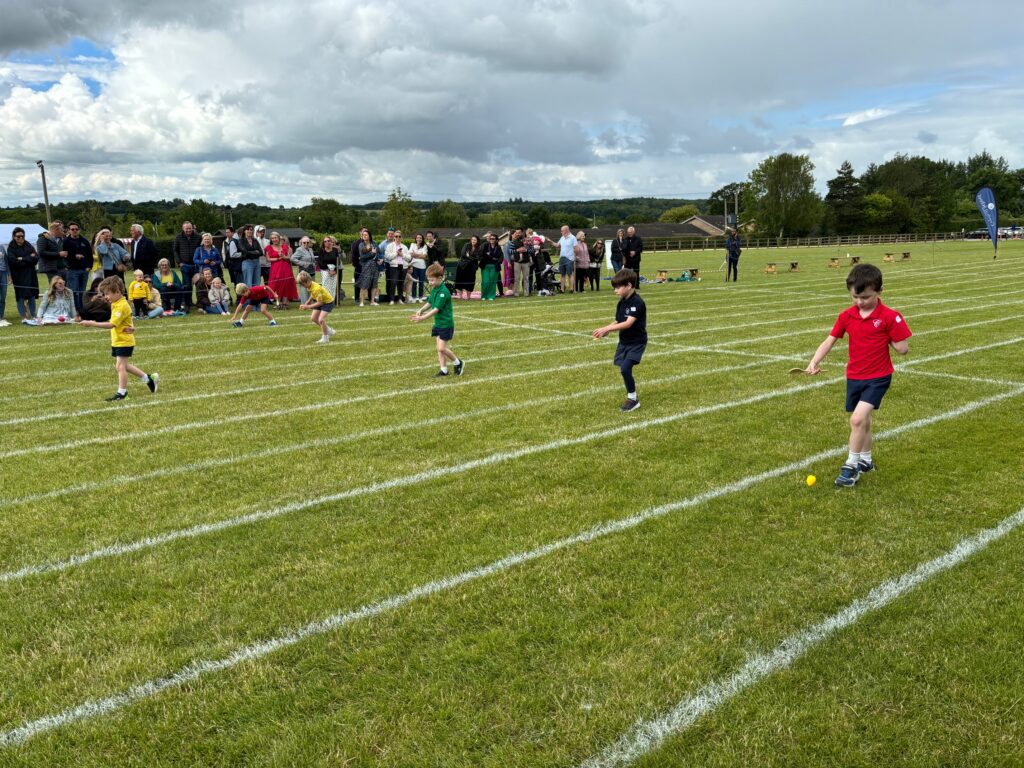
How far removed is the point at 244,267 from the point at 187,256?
134 cm

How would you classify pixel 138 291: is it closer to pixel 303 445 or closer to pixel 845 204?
pixel 303 445

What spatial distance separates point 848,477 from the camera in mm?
5895

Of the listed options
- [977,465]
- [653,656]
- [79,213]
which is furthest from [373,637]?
[79,213]

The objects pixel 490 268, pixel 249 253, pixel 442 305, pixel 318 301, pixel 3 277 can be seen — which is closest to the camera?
pixel 442 305

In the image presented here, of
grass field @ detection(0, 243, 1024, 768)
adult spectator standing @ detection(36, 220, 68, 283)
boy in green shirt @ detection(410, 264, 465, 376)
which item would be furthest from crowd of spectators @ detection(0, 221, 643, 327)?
grass field @ detection(0, 243, 1024, 768)

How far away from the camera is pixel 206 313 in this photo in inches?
731

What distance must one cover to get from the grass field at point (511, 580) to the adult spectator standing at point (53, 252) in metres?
8.92

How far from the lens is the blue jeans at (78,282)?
17094 mm

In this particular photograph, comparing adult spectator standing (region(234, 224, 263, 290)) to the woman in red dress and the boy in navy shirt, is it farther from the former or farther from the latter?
the boy in navy shirt

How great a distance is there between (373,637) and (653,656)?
A: 4.57ft

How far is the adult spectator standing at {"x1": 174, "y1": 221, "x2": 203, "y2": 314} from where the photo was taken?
1842 cm

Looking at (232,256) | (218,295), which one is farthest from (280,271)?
(218,295)

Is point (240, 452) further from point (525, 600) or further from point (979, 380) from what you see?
point (979, 380)

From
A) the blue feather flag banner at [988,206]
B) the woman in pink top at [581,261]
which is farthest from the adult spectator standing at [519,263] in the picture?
the blue feather flag banner at [988,206]
